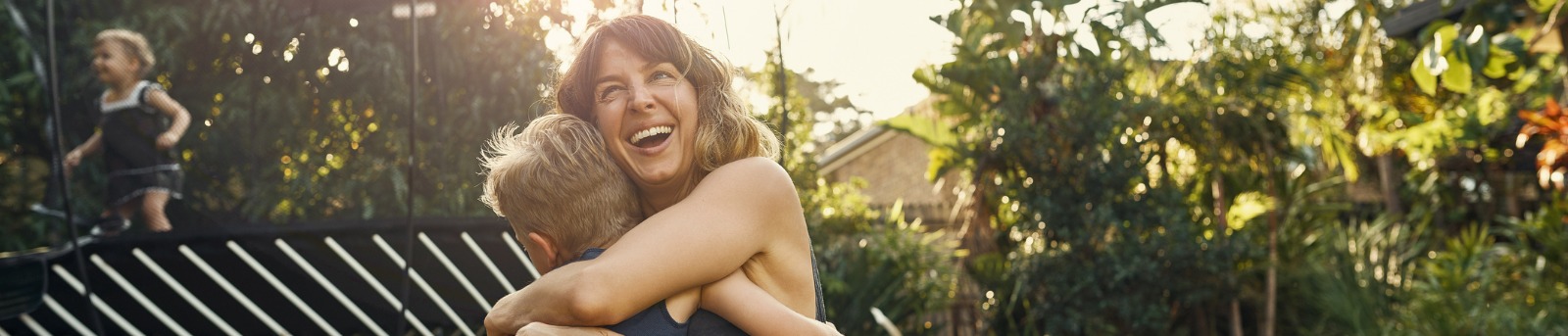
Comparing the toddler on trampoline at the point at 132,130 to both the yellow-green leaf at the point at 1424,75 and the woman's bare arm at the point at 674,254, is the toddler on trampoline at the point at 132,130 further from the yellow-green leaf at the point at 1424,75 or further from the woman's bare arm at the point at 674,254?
the yellow-green leaf at the point at 1424,75

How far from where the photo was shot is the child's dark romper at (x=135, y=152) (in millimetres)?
5242

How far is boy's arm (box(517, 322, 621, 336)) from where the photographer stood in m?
1.46

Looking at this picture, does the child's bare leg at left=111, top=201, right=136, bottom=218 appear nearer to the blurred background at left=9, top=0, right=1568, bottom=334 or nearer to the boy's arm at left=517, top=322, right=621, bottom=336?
the blurred background at left=9, top=0, right=1568, bottom=334

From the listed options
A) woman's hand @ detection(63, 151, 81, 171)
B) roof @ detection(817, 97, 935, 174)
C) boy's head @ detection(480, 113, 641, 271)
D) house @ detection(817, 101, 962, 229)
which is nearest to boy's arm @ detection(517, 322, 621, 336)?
boy's head @ detection(480, 113, 641, 271)

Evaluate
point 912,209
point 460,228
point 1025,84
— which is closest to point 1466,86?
point 460,228

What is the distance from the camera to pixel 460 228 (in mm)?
4273

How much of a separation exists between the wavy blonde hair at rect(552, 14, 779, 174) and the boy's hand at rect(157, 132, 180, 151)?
4.20 meters

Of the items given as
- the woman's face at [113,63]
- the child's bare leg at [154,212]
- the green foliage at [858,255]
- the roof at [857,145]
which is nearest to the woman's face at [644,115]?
the child's bare leg at [154,212]

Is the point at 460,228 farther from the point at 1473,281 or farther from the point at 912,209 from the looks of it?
the point at 912,209

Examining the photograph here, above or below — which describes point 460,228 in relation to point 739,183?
below

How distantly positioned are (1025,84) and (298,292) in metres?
6.49

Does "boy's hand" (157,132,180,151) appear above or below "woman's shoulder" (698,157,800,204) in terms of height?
below

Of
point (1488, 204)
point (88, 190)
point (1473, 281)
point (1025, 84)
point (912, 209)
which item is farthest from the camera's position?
point (912, 209)

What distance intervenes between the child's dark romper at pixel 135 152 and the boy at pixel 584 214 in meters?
4.19
